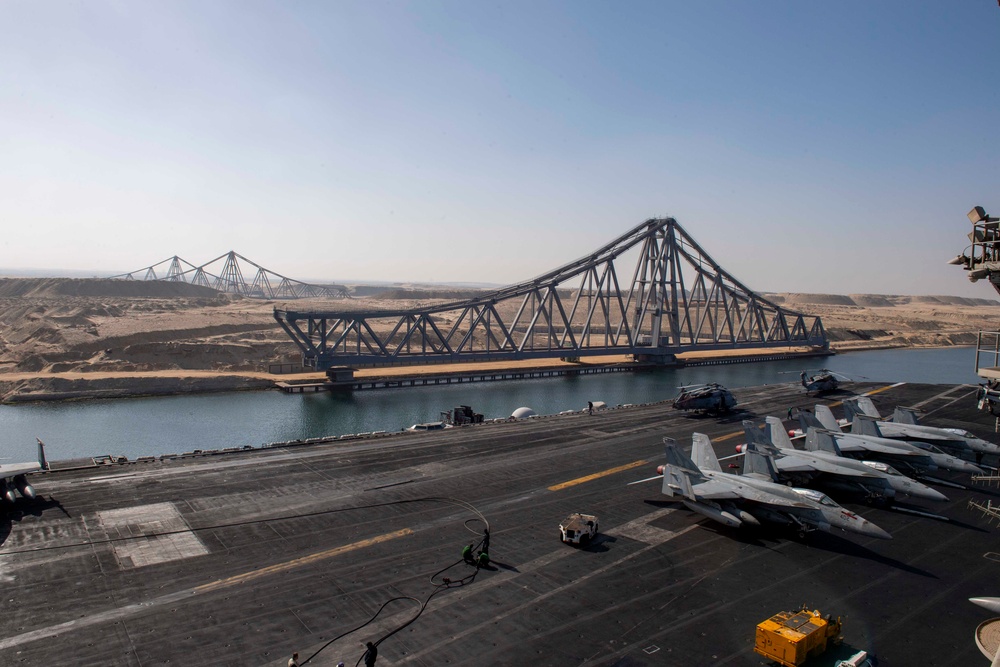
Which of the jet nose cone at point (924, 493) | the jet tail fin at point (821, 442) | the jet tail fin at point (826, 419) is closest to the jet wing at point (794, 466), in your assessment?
the jet tail fin at point (821, 442)

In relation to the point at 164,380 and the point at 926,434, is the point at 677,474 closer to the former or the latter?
the point at 926,434

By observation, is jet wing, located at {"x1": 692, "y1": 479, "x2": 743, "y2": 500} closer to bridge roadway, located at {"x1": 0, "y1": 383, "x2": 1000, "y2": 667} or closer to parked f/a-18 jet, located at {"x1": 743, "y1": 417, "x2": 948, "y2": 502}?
bridge roadway, located at {"x1": 0, "y1": 383, "x2": 1000, "y2": 667}

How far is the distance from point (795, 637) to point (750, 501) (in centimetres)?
1376

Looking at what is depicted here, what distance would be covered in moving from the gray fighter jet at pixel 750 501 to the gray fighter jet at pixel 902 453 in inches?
503

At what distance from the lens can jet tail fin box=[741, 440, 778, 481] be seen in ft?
126

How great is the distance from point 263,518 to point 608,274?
383ft

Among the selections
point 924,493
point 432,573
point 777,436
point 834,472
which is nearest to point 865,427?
point 777,436

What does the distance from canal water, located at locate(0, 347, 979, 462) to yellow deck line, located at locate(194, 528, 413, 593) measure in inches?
1398

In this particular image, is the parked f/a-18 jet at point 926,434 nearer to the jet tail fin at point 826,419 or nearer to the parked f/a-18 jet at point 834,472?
the jet tail fin at point 826,419

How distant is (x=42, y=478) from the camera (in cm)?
3975

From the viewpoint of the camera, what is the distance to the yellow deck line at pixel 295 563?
26242mm

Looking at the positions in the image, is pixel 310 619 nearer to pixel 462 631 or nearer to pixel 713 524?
pixel 462 631


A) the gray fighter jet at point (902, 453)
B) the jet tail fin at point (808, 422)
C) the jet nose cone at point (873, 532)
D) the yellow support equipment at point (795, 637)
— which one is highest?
the jet tail fin at point (808, 422)

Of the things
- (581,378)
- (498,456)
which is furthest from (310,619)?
(581,378)
